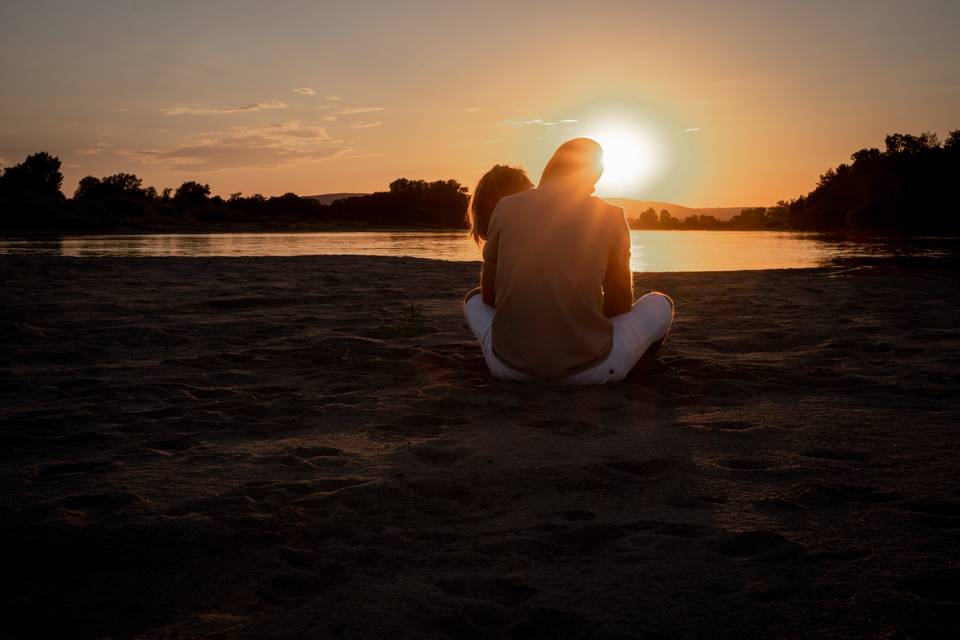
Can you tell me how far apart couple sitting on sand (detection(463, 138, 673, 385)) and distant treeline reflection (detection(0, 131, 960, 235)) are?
38798 mm

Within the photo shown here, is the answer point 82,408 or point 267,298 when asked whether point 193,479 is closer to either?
point 82,408

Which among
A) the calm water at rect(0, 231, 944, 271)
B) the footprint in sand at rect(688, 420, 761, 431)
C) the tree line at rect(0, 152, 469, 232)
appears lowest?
the footprint in sand at rect(688, 420, 761, 431)

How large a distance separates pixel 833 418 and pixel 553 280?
1.69m

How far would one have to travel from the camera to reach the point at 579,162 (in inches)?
166

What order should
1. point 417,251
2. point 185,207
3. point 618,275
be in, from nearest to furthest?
point 618,275 → point 417,251 → point 185,207

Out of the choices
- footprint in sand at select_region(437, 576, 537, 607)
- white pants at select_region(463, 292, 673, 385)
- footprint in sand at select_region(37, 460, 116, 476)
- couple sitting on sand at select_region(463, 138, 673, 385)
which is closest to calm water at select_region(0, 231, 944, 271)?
white pants at select_region(463, 292, 673, 385)

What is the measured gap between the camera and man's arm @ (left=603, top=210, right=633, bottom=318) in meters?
4.25

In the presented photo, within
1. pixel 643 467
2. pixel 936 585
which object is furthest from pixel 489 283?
pixel 936 585

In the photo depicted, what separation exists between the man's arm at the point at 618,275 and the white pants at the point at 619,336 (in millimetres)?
77

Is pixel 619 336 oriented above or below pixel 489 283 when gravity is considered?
below

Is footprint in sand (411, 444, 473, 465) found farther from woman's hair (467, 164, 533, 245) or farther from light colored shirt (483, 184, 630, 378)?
woman's hair (467, 164, 533, 245)

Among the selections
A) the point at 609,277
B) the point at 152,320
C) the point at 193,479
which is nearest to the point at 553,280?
the point at 609,277

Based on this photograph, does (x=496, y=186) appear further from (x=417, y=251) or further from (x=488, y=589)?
(x=417, y=251)

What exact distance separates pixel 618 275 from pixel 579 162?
2.49ft
